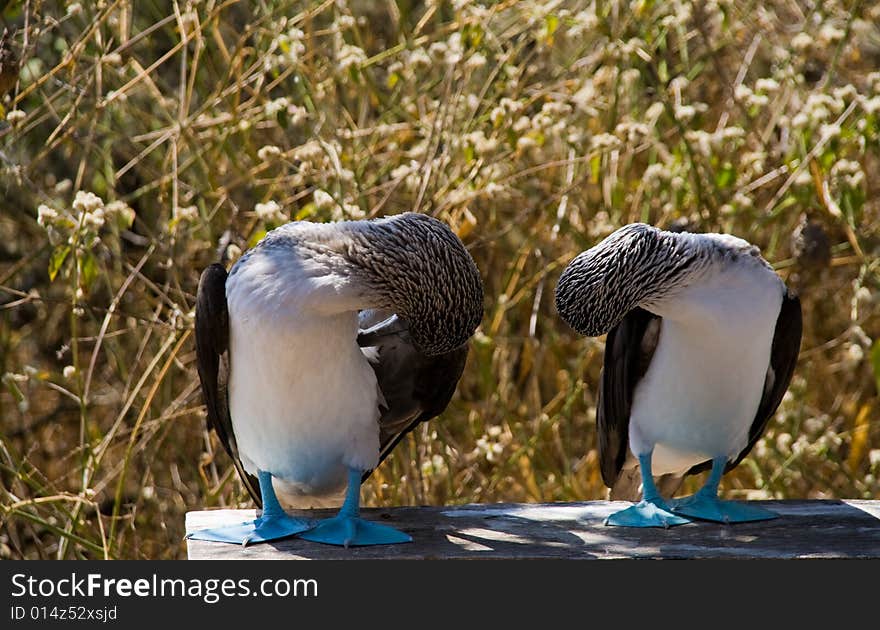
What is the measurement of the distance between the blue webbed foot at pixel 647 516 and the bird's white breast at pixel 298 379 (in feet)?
2.31

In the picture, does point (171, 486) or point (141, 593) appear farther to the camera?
point (171, 486)

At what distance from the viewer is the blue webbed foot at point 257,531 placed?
294 centimetres

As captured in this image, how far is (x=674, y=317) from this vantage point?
3051mm

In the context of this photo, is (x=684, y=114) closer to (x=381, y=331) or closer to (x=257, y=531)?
(x=381, y=331)

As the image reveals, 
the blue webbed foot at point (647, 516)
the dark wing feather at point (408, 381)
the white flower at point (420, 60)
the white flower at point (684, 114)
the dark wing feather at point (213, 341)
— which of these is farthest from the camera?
the white flower at point (684, 114)

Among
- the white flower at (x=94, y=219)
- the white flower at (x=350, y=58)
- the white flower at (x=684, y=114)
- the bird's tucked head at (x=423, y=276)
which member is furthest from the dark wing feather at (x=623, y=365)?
the white flower at (x=94, y=219)

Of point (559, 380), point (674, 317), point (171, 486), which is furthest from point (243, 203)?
point (674, 317)

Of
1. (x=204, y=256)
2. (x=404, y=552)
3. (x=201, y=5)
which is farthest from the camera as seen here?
(x=204, y=256)

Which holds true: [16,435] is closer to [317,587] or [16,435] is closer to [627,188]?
[627,188]

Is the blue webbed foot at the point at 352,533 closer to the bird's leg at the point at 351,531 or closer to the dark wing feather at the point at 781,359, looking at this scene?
the bird's leg at the point at 351,531

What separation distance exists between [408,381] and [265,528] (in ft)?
2.17

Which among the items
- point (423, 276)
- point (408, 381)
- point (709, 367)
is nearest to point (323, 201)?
point (408, 381)

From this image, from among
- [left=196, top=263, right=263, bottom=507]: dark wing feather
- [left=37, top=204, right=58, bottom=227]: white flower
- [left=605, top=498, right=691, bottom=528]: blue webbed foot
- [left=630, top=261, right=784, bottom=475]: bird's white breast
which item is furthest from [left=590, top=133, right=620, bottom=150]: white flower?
[left=37, top=204, right=58, bottom=227]: white flower

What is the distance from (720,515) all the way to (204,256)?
8.33 feet
